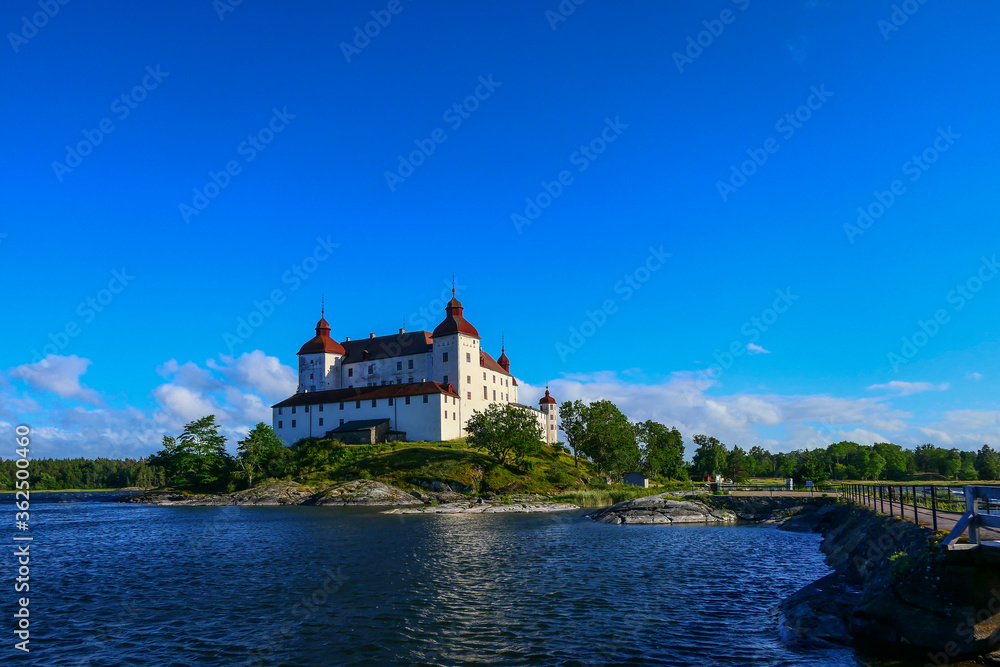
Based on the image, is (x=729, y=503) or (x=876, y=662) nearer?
(x=876, y=662)

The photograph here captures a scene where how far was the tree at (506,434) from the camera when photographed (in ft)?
299

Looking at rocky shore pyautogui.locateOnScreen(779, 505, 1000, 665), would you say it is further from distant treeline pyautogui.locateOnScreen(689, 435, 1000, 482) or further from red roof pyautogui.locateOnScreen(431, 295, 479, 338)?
distant treeline pyautogui.locateOnScreen(689, 435, 1000, 482)

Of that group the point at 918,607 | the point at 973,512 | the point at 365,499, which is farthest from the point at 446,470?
the point at 973,512

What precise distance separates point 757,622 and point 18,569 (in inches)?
1298

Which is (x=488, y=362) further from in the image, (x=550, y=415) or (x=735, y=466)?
(x=735, y=466)

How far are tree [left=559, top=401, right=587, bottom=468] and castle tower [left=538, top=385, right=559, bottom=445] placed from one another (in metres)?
23.2

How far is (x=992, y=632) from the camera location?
550 inches

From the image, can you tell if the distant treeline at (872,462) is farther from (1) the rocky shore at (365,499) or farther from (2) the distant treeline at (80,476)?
(2) the distant treeline at (80,476)

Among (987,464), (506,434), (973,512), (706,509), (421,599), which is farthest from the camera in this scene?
(987,464)

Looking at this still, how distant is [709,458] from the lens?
441ft

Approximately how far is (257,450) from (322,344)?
28510 millimetres

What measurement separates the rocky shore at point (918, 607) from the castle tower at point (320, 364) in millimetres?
110649

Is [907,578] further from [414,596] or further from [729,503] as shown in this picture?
[729,503]

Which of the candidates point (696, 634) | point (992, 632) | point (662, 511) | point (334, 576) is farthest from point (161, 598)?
point (662, 511)
